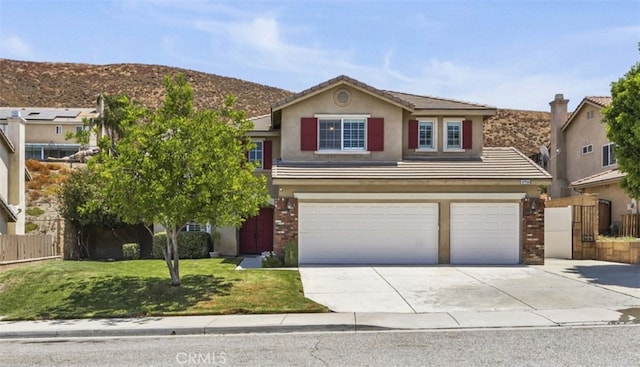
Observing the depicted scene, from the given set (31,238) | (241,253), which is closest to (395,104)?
(241,253)

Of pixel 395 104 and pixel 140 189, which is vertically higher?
pixel 395 104

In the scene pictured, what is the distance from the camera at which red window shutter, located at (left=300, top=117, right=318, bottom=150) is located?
21.3m

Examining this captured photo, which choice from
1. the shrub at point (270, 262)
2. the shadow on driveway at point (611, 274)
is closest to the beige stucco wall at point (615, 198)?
the shadow on driveway at point (611, 274)

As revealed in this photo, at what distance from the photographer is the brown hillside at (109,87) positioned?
8019 cm

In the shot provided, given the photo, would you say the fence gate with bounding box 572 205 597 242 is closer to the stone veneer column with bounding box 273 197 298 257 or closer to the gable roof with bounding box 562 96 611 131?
the gable roof with bounding box 562 96 611 131

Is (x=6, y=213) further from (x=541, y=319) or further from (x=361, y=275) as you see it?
(x=541, y=319)

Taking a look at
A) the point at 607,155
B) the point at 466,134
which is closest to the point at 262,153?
the point at 466,134

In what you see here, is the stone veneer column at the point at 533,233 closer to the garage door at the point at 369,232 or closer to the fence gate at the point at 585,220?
the fence gate at the point at 585,220

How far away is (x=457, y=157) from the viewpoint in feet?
72.0

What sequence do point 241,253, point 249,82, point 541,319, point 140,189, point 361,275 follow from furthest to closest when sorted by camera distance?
1. point 249,82
2. point 241,253
3. point 361,275
4. point 140,189
5. point 541,319

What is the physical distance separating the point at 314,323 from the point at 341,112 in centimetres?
1204

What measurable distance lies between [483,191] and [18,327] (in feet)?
49.8

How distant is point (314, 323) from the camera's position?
35.7ft

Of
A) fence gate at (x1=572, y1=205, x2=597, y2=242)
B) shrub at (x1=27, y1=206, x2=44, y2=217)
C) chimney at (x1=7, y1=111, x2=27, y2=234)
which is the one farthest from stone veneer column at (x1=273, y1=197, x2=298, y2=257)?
shrub at (x1=27, y1=206, x2=44, y2=217)
